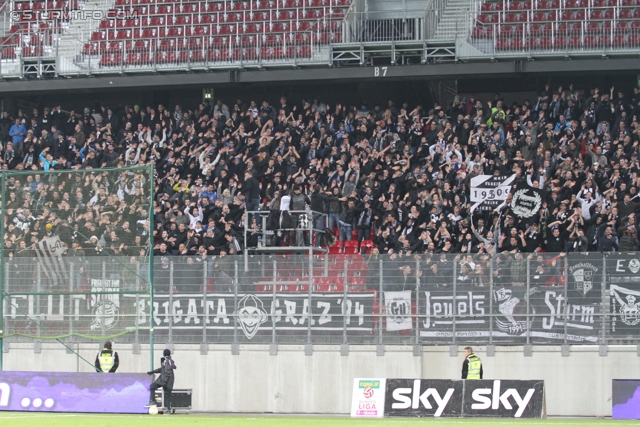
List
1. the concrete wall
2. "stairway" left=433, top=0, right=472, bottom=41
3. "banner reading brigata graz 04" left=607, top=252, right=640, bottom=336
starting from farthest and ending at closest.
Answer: "stairway" left=433, top=0, right=472, bottom=41 < the concrete wall < "banner reading brigata graz 04" left=607, top=252, right=640, bottom=336

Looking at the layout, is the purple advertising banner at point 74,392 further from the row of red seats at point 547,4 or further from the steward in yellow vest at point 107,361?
the row of red seats at point 547,4

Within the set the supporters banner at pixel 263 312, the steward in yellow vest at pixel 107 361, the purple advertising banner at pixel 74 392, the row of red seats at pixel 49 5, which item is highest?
the row of red seats at pixel 49 5

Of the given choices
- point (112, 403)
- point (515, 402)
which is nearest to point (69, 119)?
point (112, 403)

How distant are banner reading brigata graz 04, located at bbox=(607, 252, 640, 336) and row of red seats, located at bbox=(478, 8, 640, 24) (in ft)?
37.6

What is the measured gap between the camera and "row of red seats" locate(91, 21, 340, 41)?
36250mm

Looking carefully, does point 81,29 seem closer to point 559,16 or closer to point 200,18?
point 200,18

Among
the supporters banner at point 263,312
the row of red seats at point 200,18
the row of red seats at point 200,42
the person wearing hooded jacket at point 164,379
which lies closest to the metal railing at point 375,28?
the row of red seats at point 200,42

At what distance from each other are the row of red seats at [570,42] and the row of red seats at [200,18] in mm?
5844

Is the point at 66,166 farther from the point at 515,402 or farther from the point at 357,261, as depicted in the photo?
the point at 515,402

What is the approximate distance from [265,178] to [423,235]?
6.85 meters

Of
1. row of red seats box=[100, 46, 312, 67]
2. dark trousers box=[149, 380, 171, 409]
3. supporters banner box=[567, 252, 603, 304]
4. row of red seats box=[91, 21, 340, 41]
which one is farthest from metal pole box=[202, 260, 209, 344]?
row of red seats box=[91, 21, 340, 41]

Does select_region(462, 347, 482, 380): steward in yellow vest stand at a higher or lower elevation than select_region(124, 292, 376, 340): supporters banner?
lower

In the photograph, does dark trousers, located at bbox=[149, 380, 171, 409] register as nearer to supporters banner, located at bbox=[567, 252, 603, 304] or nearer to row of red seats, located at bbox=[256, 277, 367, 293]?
row of red seats, located at bbox=[256, 277, 367, 293]

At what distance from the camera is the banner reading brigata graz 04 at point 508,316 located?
80.0ft
